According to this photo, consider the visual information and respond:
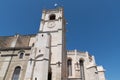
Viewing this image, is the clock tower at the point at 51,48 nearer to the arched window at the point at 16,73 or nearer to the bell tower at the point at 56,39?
the bell tower at the point at 56,39

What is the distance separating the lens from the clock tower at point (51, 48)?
20.3 m

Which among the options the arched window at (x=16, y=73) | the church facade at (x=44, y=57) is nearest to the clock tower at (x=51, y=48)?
the church facade at (x=44, y=57)

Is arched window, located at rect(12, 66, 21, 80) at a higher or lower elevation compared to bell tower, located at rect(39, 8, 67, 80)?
lower

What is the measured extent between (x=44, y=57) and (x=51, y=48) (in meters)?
3.18

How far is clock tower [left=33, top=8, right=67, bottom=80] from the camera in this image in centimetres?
2028

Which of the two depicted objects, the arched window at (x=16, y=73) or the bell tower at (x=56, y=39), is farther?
the arched window at (x=16, y=73)

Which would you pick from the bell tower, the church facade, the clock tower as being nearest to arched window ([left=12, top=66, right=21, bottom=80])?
the church facade

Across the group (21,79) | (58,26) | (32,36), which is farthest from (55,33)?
(21,79)

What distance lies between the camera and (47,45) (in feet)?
76.0

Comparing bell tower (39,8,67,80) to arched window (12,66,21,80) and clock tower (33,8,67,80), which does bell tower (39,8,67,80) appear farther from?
arched window (12,66,21,80)

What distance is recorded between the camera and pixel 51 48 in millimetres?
23984

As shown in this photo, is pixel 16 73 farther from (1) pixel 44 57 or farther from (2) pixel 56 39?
(2) pixel 56 39

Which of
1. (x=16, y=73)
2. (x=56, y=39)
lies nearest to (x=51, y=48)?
(x=56, y=39)

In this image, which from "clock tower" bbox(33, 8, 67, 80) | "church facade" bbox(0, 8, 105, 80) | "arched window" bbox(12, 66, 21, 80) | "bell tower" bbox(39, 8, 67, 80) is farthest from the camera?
"arched window" bbox(12, 66, 21, 80)
